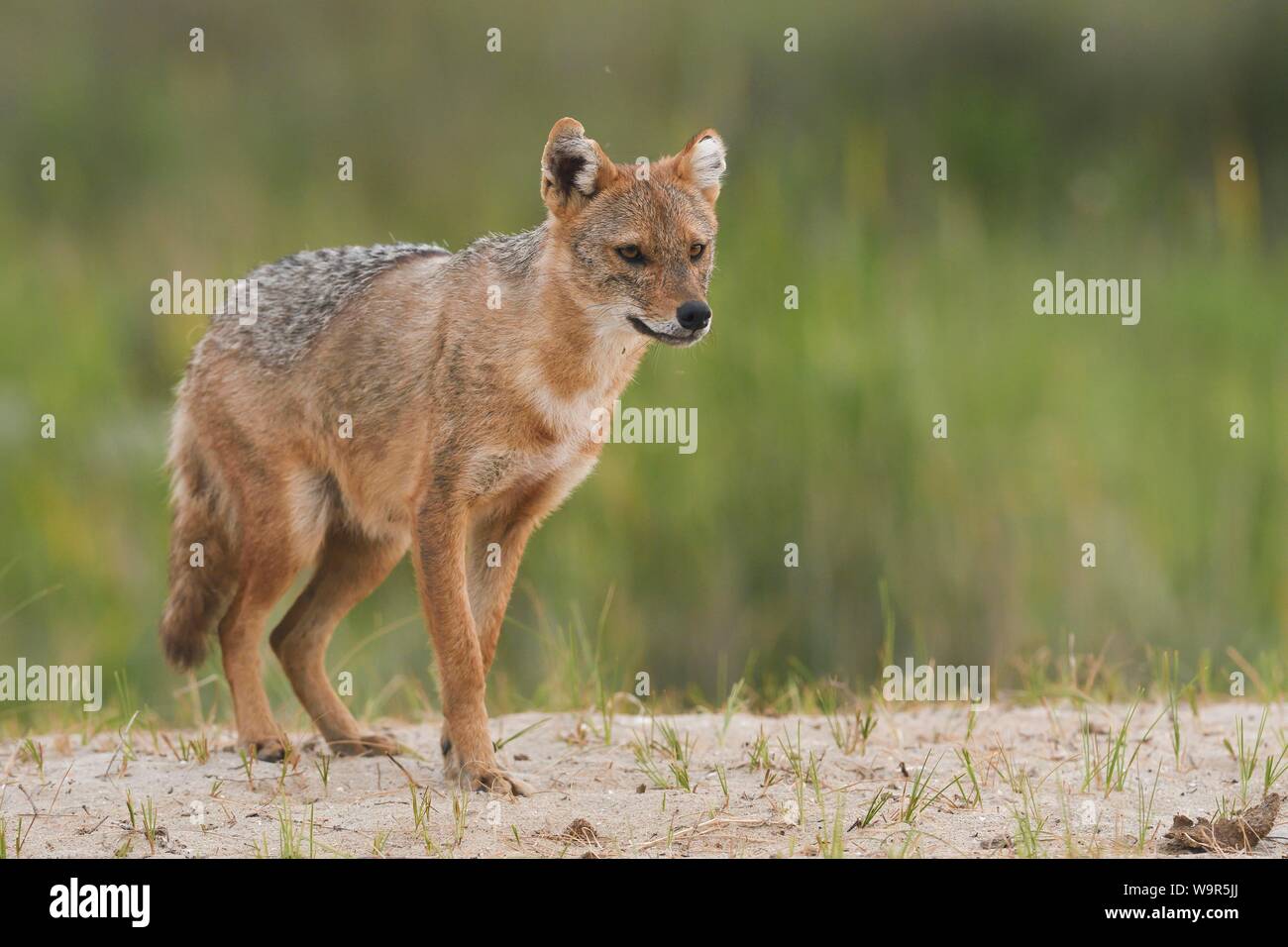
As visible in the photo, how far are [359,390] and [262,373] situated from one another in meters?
0.50

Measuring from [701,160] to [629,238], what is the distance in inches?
25.3

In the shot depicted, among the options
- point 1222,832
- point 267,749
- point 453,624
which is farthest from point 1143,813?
point 267,749

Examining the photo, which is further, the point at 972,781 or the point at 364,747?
the point at 364,747

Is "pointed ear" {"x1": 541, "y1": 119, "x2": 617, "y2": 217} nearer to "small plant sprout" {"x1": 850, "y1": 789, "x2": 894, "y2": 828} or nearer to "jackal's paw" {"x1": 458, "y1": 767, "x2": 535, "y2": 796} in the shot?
"jackal's paw" {"x1": 458, "y1": 767, "x2": 535, "y2": 796}

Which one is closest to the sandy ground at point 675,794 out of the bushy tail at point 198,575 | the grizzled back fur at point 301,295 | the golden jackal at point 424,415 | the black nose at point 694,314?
the golden jackal at point 424,415

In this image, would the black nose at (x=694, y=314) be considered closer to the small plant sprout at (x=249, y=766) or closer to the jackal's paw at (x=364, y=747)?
the jackal's paw at (x=364, y=747)

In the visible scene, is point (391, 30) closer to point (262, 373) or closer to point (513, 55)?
point (513, 55)

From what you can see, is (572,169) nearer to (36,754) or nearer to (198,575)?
(198,575)

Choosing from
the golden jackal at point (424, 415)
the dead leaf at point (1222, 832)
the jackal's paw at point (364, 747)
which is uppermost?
the golden jackal at point (424, 415)

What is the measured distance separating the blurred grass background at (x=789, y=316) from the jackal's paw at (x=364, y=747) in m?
0.88

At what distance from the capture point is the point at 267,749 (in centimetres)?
659

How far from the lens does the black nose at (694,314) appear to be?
19.7ft

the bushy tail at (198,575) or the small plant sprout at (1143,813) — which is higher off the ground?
the bushy tail at (198,575)

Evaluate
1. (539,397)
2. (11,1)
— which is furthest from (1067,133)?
(11,1)
